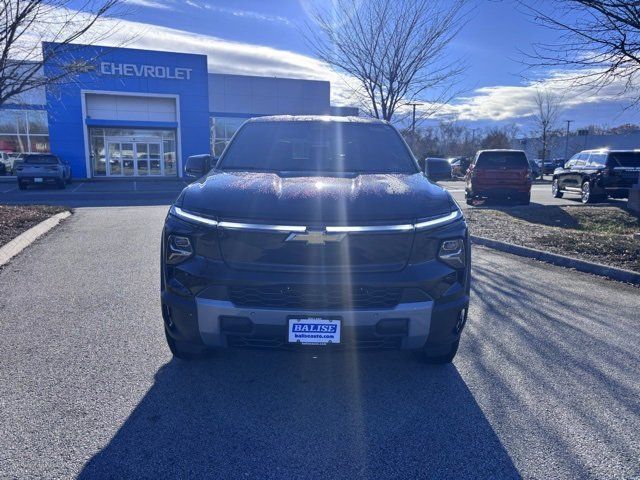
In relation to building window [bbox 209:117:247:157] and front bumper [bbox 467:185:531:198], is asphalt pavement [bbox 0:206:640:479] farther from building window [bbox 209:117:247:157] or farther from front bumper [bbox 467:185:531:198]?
building window [bbox 209:117:247:157]

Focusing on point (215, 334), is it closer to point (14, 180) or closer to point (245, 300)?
point (245, 300)

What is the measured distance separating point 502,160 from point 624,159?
168 inches

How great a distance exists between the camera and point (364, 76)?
44.7 ft

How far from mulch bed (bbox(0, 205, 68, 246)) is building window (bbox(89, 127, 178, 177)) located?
817 inches

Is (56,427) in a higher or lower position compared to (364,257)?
lower

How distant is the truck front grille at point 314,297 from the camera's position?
282 cm

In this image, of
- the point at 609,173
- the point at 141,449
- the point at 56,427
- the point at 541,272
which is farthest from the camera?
the point at 609,173

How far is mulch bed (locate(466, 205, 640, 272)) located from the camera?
24.1 feet

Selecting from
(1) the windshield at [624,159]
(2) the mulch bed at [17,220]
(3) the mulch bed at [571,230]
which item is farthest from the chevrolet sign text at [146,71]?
(1) the windshield at [624,159]

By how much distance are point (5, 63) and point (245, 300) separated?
8739mm

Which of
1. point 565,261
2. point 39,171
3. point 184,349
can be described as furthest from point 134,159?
point 184,349

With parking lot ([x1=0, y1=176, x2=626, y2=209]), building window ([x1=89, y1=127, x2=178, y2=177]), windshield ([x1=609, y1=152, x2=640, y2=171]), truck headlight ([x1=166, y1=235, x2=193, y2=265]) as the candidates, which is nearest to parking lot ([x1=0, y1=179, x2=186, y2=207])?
parking lot ([x1=0, y1=176, x2=626, y2=209])

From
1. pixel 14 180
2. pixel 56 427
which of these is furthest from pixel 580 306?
pixel 14 180

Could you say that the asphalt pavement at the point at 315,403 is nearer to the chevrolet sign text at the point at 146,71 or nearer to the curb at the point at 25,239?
the curb at the point at 25,239
